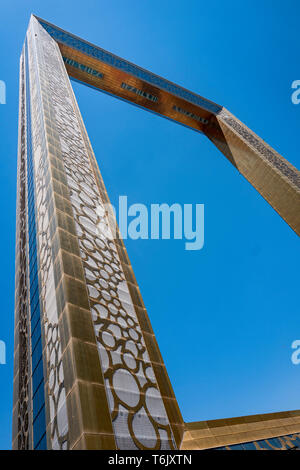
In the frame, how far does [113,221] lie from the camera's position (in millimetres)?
3664

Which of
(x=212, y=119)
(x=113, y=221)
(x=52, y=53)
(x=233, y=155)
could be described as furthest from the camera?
(x=212, y=119)

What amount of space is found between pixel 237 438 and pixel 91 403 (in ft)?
4.46

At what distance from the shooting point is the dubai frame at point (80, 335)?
186 centimetres

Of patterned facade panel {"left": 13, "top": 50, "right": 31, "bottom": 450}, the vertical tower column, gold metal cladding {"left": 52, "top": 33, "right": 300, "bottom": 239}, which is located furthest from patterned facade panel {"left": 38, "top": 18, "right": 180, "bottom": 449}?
gold metal cladding {"left": 52, "top": 33, "right": 300, "bottom": 239}

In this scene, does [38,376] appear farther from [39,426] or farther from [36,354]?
[39,426]

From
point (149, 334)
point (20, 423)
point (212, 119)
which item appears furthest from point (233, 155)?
point (20, 423)

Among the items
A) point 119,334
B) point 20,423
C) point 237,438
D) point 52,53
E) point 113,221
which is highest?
point 52,53

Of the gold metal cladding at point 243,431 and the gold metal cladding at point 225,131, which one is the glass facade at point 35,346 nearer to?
the gold metal cladding at point 243,431

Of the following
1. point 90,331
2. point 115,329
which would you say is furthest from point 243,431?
point 90,331

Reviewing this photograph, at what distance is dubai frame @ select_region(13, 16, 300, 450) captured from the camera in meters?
1.86

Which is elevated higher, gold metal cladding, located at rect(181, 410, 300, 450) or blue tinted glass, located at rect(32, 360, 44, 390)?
blue tinted glass, located at rect(32, 360, 44, 390)

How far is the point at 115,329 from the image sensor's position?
2.38 m

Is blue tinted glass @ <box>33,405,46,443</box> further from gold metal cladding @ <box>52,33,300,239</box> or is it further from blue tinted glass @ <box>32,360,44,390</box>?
gold metal cladding @ <box>52,33,300,239</box>
